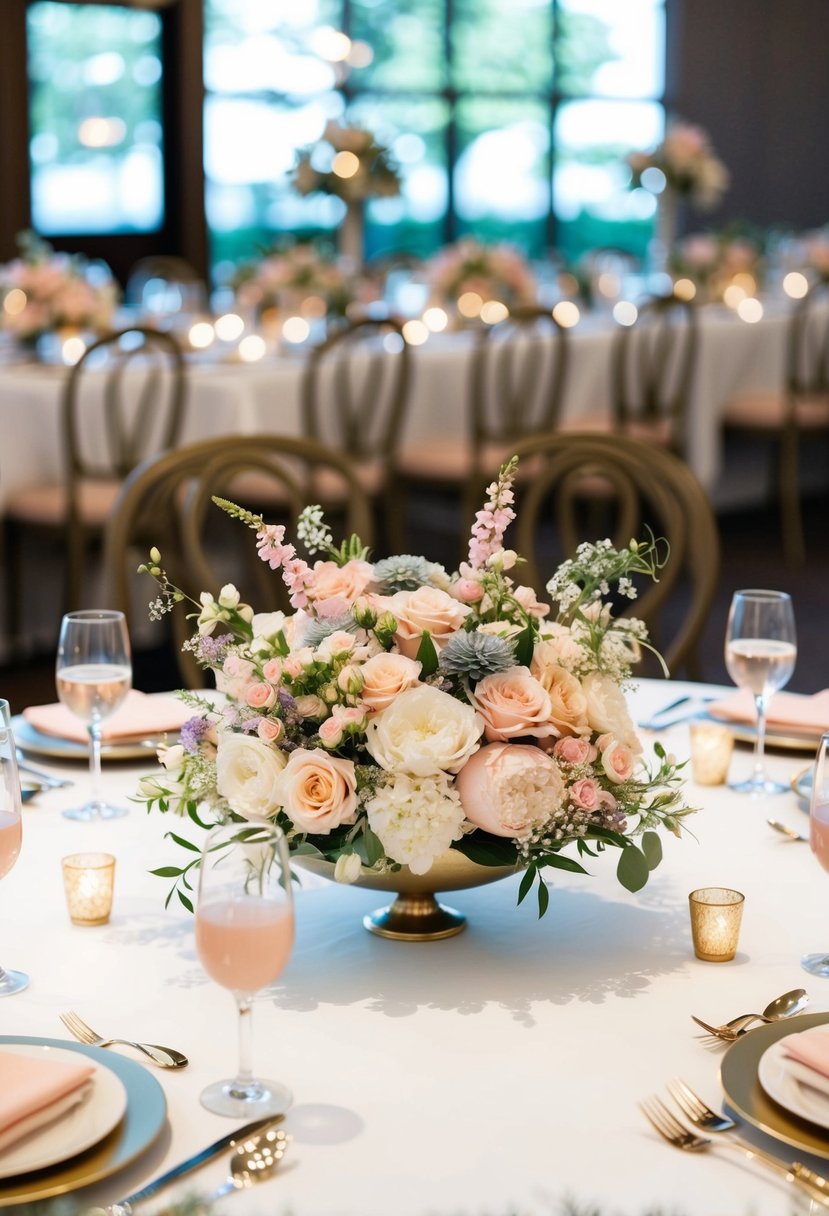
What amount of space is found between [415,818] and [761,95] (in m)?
10.0

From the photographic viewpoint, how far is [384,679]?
1.26 meters

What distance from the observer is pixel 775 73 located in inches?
409

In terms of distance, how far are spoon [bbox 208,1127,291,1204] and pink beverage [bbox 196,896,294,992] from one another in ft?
0.35

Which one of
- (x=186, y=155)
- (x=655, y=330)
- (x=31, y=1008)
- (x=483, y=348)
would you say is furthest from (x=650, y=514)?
(x=31, y=1008)

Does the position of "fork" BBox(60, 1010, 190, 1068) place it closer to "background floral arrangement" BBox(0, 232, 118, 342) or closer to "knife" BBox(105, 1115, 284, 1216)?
"knife" BBox(105, 1115, 284, 1216)

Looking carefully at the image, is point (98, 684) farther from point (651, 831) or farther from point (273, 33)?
point (273, 33)

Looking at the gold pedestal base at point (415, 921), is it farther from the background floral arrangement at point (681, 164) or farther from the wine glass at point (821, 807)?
the background floral arrangement at point (681, 164)

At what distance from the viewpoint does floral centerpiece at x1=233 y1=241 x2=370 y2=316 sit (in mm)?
5559

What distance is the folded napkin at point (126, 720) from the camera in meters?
1.89

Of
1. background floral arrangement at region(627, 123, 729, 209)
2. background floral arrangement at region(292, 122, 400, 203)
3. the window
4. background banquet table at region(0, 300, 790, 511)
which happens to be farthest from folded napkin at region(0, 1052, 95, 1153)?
the window

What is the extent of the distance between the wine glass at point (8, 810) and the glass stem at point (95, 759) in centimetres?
41

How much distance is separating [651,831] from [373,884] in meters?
0.23

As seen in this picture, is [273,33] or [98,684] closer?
[98,684]

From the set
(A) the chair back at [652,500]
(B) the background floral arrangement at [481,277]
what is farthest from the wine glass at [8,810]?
(B) the background floral arrangement at [481,277]
